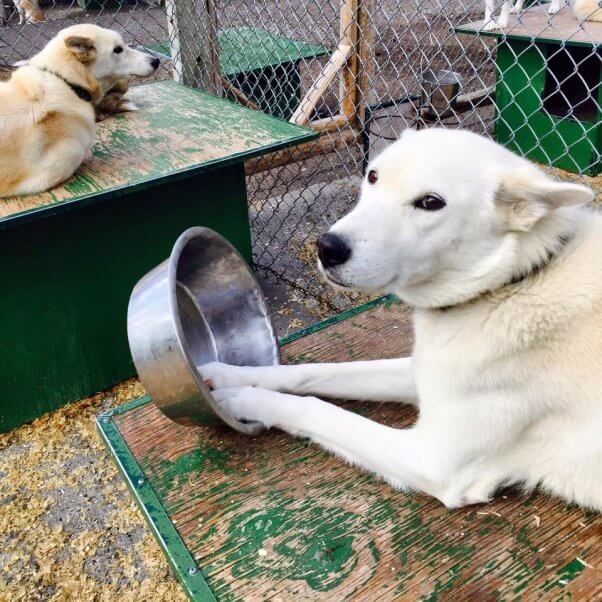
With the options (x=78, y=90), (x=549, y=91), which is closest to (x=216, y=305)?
(x=78, y=90)

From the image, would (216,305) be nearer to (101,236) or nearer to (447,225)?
(101,236)

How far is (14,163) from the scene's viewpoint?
99.7 inches

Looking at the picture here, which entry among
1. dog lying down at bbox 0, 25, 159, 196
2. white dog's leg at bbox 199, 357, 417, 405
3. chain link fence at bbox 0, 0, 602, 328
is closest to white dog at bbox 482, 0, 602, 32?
chain link fence at bbox 0, 0, 602, 328

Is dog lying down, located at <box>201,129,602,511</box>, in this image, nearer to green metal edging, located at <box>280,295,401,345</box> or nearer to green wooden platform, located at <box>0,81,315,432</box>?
green metal edging, located at <box>280,295,401,345</box>

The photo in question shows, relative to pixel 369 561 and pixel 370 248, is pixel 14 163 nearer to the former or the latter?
pixel 370 248

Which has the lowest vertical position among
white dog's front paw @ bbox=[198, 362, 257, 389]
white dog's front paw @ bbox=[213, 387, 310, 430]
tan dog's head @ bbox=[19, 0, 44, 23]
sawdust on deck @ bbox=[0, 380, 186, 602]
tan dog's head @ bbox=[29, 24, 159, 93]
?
tan dog's head @ bbox=[19, 0, 44, 23]

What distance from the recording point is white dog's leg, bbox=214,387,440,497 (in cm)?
146

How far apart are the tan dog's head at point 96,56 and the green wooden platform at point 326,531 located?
2.01 meters

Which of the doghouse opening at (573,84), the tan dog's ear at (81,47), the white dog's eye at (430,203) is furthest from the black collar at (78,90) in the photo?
the doghouse opening at (573,84)

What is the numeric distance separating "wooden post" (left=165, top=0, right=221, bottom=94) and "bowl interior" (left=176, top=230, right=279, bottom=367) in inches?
87.2

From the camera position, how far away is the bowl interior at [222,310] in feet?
6.86

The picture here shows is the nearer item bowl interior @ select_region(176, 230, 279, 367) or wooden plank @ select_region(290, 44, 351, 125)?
bowl interior @ select_region(176, 230, 279, 367)

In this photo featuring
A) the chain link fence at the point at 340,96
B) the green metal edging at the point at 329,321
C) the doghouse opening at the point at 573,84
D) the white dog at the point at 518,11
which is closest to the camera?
the green metal edging at the point at 329,321

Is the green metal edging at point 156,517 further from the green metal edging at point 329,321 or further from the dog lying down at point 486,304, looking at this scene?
the green metal edging at point 329,321
